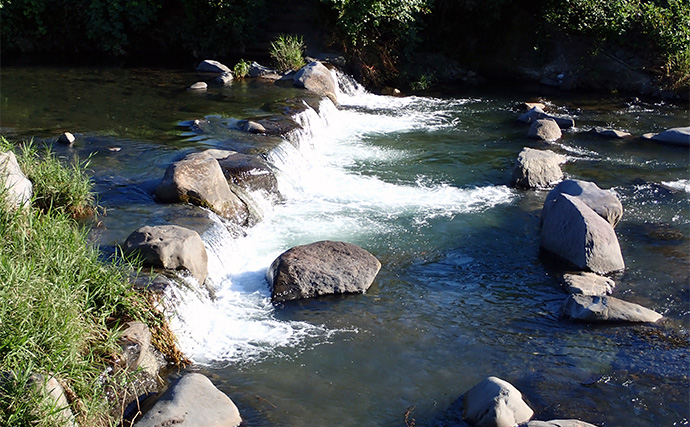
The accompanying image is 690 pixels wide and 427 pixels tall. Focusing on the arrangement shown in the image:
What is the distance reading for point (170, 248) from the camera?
23.9 ft

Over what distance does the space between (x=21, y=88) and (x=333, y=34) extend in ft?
27.7

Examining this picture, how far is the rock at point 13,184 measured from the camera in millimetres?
7016

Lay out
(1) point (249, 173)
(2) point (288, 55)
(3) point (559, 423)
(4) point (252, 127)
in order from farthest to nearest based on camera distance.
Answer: (2) point (288, 55) → (4) point (252, 127) → (1) point (249, 173) → (3) point (559, 423)

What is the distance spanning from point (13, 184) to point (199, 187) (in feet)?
7.87

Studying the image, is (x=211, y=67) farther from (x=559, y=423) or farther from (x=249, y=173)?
(x=559, y=423)

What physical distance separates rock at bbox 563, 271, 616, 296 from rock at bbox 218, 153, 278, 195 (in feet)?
15.4

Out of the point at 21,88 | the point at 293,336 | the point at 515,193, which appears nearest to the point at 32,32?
the point at 21,88

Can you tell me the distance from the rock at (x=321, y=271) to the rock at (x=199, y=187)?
153 centimetres

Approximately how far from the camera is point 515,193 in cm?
1157

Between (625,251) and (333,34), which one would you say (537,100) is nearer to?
(333,34)

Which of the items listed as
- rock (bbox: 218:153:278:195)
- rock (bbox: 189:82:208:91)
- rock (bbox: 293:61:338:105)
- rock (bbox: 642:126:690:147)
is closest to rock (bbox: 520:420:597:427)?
rock (bbox: 218:153:278:195)

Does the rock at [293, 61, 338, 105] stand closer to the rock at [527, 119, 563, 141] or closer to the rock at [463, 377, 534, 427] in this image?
the rock at [527, 119, 563, 141]

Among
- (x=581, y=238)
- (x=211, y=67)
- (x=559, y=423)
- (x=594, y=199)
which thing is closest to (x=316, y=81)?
(x=211, y=67)

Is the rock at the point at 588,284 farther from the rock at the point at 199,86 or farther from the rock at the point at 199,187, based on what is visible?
the rock at the point at 199,86
